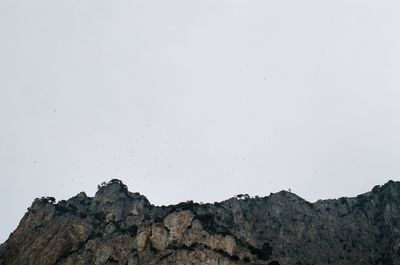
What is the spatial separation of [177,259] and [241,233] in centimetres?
3469

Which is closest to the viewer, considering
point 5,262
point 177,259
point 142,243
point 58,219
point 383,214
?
point 177,259

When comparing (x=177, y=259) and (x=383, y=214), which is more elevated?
(x=383, y=214)

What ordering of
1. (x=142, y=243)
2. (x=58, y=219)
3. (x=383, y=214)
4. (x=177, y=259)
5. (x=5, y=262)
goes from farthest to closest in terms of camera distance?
(x=383, y=214) → (x=58, y=219) → (x=5, y=262) → (x=142, y=243) → (x=177, y=259)

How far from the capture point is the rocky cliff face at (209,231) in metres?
104

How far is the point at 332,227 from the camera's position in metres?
134

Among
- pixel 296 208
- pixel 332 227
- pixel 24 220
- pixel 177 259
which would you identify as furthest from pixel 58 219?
pixel 332 227

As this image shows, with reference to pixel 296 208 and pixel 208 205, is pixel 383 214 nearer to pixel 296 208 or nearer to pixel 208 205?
pixel 296 208

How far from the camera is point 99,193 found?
14212 cm

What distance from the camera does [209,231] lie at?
107m

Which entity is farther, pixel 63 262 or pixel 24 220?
pixel 24 220

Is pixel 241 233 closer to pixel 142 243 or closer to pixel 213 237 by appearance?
pixel 213 237

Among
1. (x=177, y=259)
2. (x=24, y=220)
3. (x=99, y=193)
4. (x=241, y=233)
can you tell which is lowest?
(x=177, y=259)

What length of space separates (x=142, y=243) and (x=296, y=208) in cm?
5964

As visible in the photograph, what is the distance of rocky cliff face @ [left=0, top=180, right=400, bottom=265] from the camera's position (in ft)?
340
